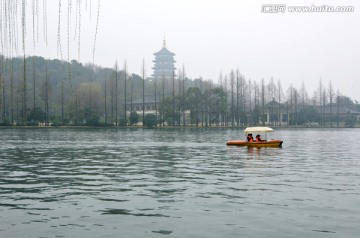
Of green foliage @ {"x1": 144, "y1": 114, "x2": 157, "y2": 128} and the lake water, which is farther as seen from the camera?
green foliage @ {"x1": 144, "y1": 114, "x2": 157, "y2": 128}

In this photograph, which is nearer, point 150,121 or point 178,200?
point 178,200

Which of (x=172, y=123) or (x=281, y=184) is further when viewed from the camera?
(x=172, y=123)

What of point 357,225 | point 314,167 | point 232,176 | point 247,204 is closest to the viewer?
point 357,225

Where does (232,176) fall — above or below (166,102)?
below

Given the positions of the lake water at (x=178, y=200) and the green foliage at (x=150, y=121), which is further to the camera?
the green foliage at (x=150, y=121)

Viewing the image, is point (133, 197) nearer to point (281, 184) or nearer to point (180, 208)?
point (180, 208)

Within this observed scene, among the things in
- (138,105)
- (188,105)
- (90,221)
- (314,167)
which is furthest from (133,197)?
(138,105)

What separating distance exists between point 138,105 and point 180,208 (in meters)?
102

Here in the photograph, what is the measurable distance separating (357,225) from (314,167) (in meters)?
12.1

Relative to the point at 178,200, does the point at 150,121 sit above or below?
above

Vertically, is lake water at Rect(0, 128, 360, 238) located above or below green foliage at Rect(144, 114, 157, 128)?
below

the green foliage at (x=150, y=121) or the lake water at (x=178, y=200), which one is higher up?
the green foliage at (x=150, y=121)

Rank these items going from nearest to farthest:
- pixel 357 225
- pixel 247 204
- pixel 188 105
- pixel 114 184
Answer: pixel 357 225 < pixel 247 204 < pixel 114 184 < pixel 188 105

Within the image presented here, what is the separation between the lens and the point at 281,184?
15.6 metres
